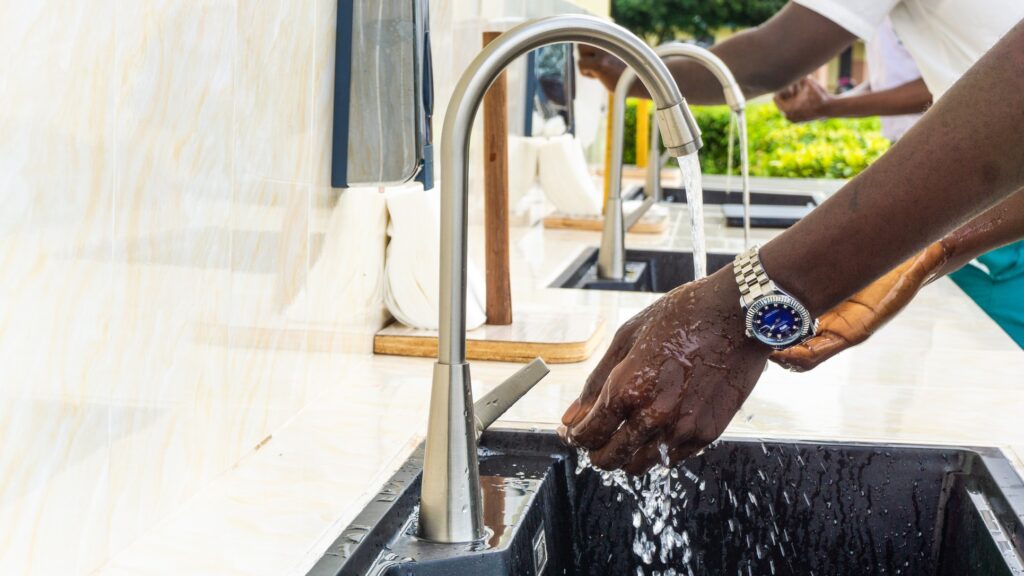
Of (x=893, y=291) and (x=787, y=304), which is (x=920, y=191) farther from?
(x=893, y=291)

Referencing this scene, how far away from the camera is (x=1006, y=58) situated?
2.95ft

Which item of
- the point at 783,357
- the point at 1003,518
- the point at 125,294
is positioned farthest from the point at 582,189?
the point at 125,294

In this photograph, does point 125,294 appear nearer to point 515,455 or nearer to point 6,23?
point 6,23

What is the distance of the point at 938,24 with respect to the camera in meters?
1.81

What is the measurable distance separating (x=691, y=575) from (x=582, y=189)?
200 centimetres

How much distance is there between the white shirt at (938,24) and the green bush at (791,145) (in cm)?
280

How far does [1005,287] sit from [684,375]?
5.35 ft

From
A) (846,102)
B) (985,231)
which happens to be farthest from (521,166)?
(985,231)

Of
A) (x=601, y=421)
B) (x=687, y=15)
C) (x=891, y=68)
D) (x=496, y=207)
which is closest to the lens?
(x=601, y=421)

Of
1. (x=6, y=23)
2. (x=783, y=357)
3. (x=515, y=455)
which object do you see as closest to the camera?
(x=6, y=23)

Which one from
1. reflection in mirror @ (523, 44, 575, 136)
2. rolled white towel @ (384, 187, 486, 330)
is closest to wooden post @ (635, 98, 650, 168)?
reflection in mirror @ (523, 44, 575, 136)

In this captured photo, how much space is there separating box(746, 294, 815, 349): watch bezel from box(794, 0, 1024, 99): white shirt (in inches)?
35.0

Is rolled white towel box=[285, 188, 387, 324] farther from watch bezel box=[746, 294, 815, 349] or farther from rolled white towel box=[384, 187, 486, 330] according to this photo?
watch bezel box=[746, 294, 815, 349]

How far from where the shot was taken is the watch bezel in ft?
3.21
